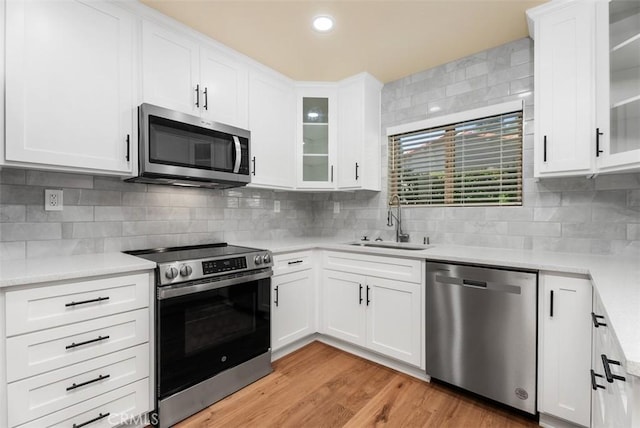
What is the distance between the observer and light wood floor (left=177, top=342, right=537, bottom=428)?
1748 mm

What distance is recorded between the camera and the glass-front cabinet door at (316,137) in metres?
3.04

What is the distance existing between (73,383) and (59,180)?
3.81ft

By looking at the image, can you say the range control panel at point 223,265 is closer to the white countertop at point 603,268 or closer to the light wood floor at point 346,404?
the white countertop at point 603,268

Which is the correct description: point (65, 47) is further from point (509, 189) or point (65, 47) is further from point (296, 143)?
point (509, 189)

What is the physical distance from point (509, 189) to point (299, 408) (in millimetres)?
2163

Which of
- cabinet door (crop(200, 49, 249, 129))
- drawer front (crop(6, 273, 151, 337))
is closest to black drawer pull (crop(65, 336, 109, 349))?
drawer front (crop(6, 273, 151, 337))

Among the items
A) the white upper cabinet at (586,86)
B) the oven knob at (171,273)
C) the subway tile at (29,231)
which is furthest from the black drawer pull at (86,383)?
the white upper cabinet at (586,86)

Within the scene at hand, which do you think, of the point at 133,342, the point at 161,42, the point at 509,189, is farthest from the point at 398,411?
the point at 161,42

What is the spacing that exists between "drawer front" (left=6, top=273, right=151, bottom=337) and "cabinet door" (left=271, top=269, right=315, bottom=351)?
3.27 feet

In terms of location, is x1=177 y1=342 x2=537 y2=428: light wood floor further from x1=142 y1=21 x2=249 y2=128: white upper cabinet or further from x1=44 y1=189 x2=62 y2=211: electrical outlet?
x1=142 y1=21 x2=249 y2=128: white upper cabinet

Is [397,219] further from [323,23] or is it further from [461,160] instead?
[323,23]

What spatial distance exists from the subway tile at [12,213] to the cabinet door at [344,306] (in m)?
2.06

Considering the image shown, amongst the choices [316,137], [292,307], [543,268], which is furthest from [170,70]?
[543,268]

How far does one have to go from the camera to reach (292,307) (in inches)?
100
